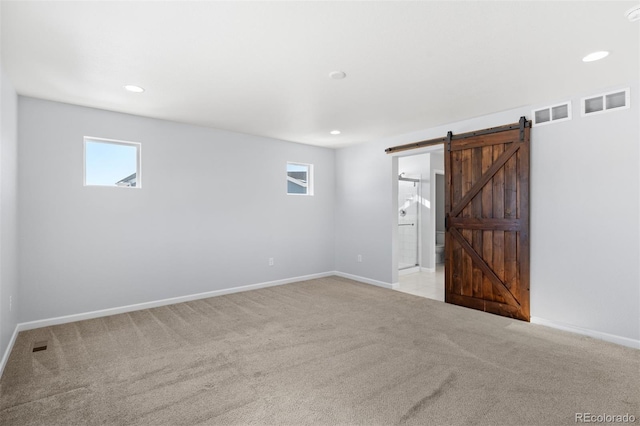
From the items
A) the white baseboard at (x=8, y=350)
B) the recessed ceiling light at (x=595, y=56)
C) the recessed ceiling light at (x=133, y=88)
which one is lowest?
the white baseboard at (x=8, y=350)

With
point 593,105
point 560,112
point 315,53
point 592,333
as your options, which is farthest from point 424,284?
point 315,53

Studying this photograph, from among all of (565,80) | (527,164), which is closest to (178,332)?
(527,164)

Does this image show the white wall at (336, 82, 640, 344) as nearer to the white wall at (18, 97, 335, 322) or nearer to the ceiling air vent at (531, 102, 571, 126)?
the ceiling air vent at (531, 102, 571, 126)

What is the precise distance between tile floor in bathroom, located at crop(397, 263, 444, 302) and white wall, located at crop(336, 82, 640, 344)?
149cm

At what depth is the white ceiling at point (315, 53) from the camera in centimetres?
202

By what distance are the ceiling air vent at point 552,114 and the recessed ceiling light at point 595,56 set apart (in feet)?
3.11

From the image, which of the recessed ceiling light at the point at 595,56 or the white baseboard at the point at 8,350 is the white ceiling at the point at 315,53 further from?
the white baseboard at the point at 8,350

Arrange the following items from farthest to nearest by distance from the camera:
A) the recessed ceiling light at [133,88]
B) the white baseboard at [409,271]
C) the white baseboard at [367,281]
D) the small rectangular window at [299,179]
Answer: the white baseboard at [409,271] → the small rectangular window at [299,179] → the white baseboard at [367,281] → the recessed ceiling light at [133,88]

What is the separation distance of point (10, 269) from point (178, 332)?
1.64 metres

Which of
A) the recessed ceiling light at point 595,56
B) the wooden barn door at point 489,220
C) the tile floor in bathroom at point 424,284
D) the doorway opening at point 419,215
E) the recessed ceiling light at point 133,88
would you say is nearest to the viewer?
the recessed ceiling light at point 595,56

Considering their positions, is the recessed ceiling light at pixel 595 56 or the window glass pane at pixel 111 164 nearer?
the recessed ceiling light at pixel 595 56

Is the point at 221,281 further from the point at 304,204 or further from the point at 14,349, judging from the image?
the point at 14,349

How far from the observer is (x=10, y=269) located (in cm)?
308

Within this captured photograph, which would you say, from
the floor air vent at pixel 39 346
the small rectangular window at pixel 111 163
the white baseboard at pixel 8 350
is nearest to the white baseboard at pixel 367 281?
the small rectangular window at pixel 111 163
